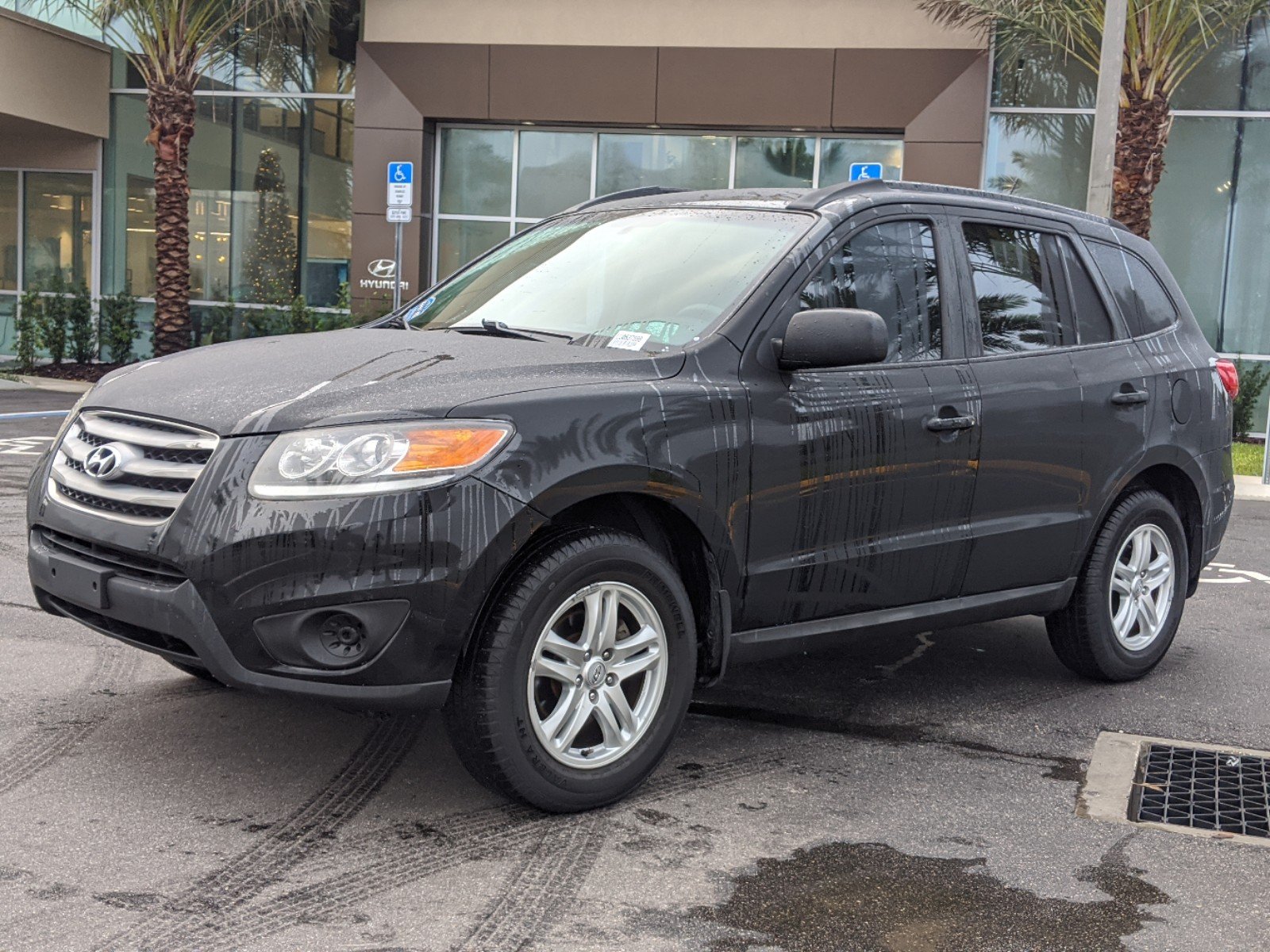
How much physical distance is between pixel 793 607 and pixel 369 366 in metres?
1.47

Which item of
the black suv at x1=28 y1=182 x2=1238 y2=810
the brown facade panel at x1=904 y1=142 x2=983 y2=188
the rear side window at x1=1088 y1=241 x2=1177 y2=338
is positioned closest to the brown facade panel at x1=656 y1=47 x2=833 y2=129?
the brown facade panel at x1=904 y1=142 x2=983 y2=188

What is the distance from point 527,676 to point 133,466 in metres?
1.17

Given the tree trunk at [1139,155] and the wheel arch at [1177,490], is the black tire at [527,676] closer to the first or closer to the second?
the wheel arch at [1177,490]

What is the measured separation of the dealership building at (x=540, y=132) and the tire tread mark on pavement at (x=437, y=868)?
1690 cm

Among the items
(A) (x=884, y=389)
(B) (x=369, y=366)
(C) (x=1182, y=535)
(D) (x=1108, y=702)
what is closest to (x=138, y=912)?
(B) (x=369, y=366)

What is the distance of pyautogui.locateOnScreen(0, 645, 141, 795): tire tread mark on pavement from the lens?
4129 millimetres

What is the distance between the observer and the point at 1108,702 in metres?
5.52

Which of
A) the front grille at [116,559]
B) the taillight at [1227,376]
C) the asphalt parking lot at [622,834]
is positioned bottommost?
the asphalt parking lot at [622,834]

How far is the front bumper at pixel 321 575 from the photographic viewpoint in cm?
352

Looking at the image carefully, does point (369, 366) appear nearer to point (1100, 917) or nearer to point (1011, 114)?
point (1100, 917)

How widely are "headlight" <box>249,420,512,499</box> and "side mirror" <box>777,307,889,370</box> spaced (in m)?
1.07

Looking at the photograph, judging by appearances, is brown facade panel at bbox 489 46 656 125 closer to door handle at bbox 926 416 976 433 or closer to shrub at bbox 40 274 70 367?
shrub at bbox 40 274 70 367

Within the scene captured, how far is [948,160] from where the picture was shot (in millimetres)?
19734

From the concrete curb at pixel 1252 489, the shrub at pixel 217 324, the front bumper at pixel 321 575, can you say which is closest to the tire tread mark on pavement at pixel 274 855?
the front bumper at pixel 321 575
